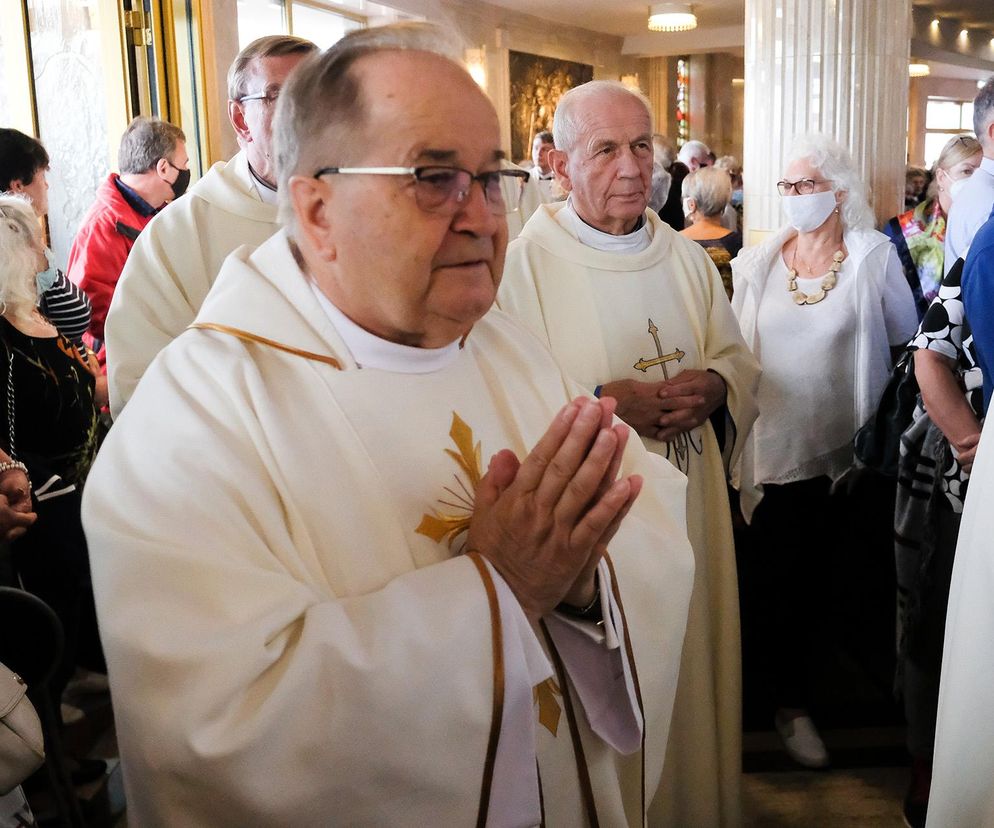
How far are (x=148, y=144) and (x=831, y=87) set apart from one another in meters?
3.79

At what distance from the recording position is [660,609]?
183 centimetres

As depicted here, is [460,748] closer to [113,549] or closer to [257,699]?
[257,699]

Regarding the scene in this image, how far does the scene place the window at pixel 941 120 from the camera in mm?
23078

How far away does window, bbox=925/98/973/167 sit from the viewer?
2308 centimetres

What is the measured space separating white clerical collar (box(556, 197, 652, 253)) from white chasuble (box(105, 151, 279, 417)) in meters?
0.84

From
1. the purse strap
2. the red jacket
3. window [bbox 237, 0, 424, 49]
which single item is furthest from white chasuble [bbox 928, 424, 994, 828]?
window [bbox 237, 0, 424, 49]

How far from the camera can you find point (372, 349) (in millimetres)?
1652

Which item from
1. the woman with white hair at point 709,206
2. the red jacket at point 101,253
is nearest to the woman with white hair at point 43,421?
the red jacket at point 101,253

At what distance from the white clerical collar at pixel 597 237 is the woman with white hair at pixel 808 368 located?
93cm

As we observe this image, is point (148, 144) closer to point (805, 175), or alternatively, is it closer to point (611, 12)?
point (805, 175)

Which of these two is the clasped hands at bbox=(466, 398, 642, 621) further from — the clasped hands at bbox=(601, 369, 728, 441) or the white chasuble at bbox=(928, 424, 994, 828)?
the clasped hands at bbox=(601, 369, 728, 441)

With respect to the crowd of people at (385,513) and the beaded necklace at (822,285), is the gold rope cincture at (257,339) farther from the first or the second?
the beaded necklace at (822,285)

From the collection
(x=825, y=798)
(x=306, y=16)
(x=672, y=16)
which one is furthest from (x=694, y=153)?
(x=672, y=16)

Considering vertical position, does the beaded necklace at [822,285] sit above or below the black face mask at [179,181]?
below
